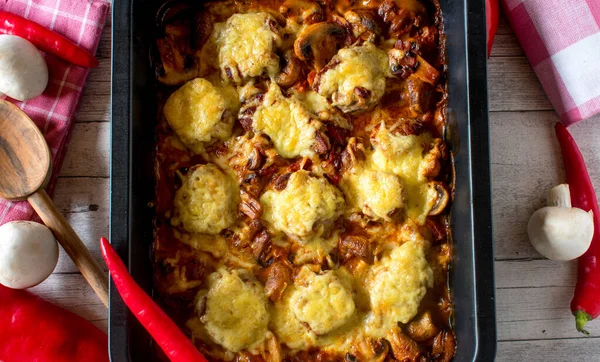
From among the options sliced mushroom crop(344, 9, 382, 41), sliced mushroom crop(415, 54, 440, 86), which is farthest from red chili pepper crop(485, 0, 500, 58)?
sliced mushroom crop(344, 9, 382, 41)

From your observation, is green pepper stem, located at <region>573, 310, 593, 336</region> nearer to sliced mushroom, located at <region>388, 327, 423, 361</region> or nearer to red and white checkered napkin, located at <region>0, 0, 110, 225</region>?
sliced mushroom, located at <region>388, 327, 423, 361</region>

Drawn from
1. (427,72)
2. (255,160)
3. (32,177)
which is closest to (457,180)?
(427,72)

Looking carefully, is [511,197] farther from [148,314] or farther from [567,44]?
[148,314]

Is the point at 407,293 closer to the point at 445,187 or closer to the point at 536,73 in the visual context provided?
the point at 445,187

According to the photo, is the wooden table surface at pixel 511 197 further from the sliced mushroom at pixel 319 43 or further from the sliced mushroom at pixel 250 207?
the sliced mushroom at pixel 319 43

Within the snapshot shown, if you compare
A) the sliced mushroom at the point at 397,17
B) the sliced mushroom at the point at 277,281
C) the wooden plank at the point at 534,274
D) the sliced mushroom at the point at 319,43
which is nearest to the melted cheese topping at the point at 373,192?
the sliced mushroom at the point at 277,281

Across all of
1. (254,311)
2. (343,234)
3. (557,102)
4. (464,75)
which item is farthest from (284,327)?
(557,102)
